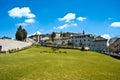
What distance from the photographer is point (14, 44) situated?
3949 inches

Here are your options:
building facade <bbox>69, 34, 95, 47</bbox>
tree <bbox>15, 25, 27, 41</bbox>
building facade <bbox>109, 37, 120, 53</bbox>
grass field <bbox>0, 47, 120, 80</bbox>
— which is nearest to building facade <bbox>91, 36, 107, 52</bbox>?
building facade <bbox>69, 34, 95, 47</bbox>

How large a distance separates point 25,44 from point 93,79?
8887 cm

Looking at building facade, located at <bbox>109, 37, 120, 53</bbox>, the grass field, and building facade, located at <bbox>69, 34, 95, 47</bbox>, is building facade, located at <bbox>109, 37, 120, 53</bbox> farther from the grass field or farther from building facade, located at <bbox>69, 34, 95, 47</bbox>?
the grass field

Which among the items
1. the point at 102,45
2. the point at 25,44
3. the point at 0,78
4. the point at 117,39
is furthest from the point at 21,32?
the point at 0,78

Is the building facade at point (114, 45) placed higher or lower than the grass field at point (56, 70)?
higher

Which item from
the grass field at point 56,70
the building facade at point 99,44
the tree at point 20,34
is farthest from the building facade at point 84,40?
the grass field at point 56,70

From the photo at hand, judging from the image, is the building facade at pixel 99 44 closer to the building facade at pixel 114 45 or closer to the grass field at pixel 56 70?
the building facade at pixel 114 45

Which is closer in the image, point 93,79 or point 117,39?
point 93,79

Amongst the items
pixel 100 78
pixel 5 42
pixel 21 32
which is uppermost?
pixel 21 32

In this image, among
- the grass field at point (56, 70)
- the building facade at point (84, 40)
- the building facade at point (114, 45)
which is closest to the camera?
the grass field at point (56, 70)

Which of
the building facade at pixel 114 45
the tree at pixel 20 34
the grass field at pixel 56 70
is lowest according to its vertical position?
the grass field at pixel 56 70

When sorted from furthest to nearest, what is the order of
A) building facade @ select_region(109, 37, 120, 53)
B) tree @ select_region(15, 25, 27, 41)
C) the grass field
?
tree @ select_region(15, 25, 27, 41), building facade @ select_region(109, 37, 120, 53), the grass field

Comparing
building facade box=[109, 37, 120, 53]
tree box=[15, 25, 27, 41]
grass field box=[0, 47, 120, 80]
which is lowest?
grass field box=[0, 47, 120, 80]

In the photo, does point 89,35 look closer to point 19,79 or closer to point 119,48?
point 119,48
